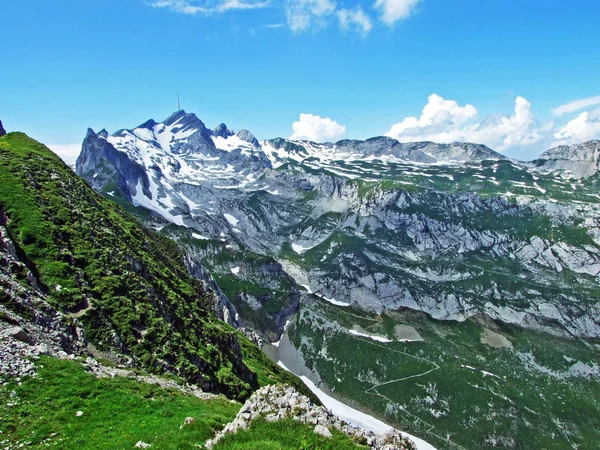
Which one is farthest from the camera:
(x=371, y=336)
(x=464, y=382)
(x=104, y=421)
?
(x=371, y=336)

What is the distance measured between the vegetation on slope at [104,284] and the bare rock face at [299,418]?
50.9ft

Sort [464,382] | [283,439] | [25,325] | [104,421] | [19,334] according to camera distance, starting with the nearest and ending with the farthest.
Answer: [283,439], [104,421], [19,334], [25,325], [464,382]

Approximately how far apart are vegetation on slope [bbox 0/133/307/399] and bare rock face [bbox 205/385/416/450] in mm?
15510

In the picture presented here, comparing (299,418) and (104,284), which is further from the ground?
(104,284)

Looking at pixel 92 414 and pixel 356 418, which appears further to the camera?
pixel 356 418

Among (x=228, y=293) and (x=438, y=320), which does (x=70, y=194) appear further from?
(x=438, y=320)

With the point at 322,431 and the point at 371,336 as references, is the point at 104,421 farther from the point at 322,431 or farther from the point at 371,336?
the point at 371,336

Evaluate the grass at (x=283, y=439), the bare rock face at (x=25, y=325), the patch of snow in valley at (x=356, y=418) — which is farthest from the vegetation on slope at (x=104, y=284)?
the patch of snow in valley at (x=356, y=418)

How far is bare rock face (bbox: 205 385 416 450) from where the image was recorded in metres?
17.0

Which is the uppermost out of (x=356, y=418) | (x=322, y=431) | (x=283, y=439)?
(x=322, y=431)

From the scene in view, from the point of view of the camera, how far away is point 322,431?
16.9 m

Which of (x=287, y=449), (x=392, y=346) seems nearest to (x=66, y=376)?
(x=287, y=449)

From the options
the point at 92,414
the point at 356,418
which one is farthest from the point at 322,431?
the point at 356,418

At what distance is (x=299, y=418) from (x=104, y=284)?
91.3 feet
